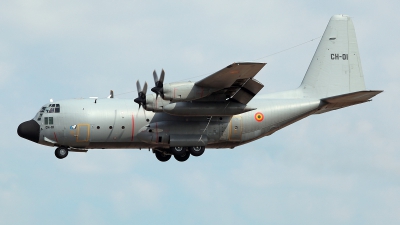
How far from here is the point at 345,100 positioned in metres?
33.6

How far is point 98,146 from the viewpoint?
109ft

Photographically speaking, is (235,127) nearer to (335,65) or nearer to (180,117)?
(180,117)

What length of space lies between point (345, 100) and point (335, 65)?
2.70 m

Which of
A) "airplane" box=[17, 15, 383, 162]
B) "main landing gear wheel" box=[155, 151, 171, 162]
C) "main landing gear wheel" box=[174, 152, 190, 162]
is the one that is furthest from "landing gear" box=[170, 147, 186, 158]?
"main landing gear wheel" box=[155, 151, 171, 162]

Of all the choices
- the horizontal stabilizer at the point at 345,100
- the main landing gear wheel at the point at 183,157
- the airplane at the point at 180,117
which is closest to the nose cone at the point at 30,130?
the airplane at the point at 180,117

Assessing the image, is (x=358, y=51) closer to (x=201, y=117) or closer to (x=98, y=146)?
(x=201, y=117)

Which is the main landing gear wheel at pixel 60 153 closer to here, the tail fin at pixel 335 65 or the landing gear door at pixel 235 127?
the landing gear door at pixel 235 127

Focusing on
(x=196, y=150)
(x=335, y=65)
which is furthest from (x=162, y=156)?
(x=335, y=65)

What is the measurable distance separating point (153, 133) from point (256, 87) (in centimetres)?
487

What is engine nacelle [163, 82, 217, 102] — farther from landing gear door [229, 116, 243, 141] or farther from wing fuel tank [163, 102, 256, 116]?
landing gear door [229, 116, 243, 141]

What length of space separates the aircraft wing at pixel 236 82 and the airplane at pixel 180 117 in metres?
0.04

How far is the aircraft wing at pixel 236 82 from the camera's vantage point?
1145 inches

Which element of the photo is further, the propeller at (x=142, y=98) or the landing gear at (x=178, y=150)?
the landing gear at (x=178, y=150)

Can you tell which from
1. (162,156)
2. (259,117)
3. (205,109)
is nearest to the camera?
(205,109)
